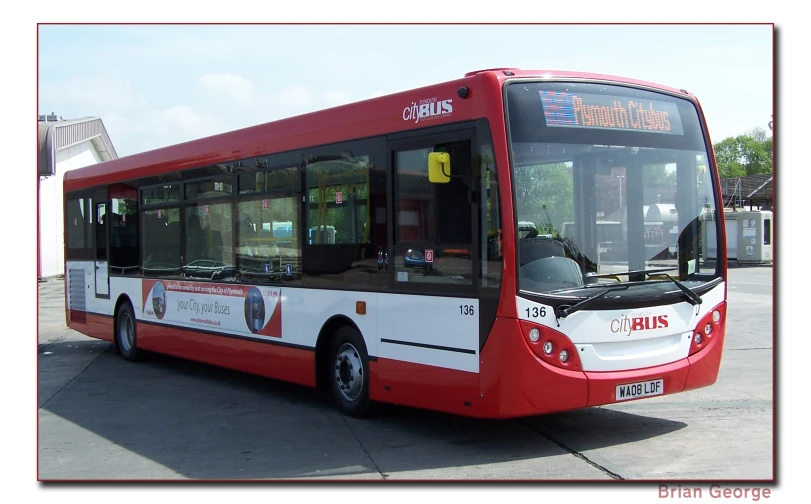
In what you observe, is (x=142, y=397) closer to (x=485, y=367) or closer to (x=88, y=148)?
(x=485, y=367)

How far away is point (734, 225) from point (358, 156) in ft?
127

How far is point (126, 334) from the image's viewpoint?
14.1 m

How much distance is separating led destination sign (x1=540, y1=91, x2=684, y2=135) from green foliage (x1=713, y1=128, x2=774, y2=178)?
100 metres

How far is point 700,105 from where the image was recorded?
314 inches

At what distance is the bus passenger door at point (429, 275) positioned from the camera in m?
7.18

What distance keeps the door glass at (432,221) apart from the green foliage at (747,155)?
100834 millimetres

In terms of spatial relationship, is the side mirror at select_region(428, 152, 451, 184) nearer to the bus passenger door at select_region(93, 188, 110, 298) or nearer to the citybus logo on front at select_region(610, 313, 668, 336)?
the citybus logo on front at select_region(610, 313, 668, 336)

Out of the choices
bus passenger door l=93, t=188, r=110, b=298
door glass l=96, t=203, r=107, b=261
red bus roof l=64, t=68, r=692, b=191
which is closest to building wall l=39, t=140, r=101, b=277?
bus passenger door l=93, t=188, r=110, b=298

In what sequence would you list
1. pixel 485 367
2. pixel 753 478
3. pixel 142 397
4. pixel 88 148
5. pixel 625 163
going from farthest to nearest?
pixel 88 148
pixel 142 397
pixel 625 163
pixel 485 367
pixel 753 478

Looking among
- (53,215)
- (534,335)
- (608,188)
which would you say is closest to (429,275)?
(534,335)

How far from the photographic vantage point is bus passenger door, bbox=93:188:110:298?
47.2ft

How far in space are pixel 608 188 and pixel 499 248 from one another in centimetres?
127

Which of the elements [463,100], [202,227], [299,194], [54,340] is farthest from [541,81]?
[54,340]

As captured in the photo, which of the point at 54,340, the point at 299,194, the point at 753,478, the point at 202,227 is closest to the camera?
the point at 753,478
